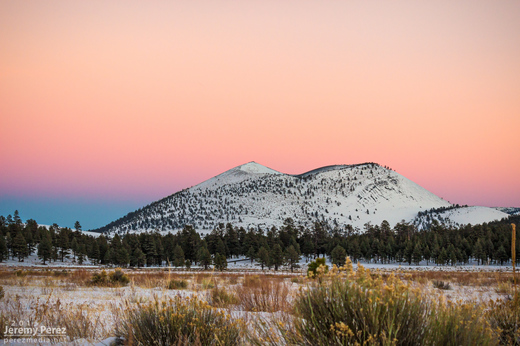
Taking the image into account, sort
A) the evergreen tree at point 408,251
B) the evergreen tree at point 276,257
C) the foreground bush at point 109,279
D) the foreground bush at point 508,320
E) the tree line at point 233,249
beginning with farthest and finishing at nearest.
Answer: the evergreen tree at point 408,251
the tree line at point 233,249
the evergreen tree at point 276,257
the foreground bush at point 109,279
the foreground bush at point 508,320

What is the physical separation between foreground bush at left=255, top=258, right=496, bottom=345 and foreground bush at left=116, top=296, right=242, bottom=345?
912mm

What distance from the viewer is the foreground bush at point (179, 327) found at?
5195 mm

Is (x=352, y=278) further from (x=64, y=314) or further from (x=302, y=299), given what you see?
(x=64, y=314)

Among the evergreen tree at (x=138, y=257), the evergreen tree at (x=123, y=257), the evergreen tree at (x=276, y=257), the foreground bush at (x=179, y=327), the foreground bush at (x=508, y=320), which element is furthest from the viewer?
the evergreen tree at (x=138, y=257)

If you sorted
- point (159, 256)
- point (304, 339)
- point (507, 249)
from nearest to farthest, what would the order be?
point (304, 339) < point (507, 249) < point (159, 256)

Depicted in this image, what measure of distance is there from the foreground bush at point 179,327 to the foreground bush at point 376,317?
2.99 ft

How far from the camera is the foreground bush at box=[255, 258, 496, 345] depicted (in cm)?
391

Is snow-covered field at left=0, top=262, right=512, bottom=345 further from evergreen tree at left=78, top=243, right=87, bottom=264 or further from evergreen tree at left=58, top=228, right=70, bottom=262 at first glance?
evergreen tree at left=58, top=228, right=70, bottom=262

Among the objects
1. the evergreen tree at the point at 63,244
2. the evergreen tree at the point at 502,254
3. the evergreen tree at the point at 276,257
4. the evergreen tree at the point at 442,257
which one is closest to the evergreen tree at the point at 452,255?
the evergreen tree at the point at 442,257

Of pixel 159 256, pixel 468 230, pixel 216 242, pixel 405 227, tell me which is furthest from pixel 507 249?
pixel 159 256

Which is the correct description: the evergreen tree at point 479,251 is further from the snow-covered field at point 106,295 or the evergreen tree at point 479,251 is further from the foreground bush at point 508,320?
the foreground bush at point 508,320

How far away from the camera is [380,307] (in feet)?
12.9

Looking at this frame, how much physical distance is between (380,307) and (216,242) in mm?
97787

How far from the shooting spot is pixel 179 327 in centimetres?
530
